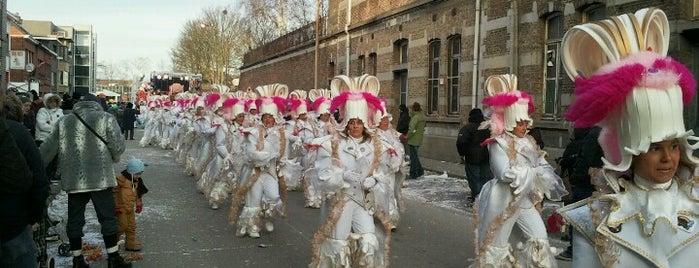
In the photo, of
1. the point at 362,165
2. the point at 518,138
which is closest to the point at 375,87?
the point at 362,165

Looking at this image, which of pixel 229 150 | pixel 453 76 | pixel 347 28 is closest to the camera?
pixel 229 150

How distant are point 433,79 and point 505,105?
15461mm

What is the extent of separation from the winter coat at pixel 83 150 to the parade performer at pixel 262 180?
99.9 inches

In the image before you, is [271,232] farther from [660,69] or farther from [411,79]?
[411,79]

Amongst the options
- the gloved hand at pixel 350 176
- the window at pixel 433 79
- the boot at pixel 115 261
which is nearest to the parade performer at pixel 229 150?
the boot at pixel 115 261

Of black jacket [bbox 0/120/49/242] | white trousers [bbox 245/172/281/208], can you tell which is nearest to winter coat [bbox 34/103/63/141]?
white trousers [bbox 245/172/281/208]

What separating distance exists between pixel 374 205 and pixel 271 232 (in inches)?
140

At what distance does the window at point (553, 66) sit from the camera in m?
15.7

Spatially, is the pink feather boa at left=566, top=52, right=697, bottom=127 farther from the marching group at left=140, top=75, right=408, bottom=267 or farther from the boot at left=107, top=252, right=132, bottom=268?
the boot at left=107, top=252, right=132, bottom=268

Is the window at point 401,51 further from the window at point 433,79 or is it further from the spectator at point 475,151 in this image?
the spectator at point 475,151

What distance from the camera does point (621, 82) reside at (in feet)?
9.42

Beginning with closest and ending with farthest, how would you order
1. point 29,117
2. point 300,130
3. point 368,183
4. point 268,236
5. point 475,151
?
1. point 368,183
2. point 268,236
3. point 29,117
4. point 475,151
5. point 300,130

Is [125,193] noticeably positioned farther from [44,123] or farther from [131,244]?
[44,123]

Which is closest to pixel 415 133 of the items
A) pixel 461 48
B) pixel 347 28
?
pixel 461 48
